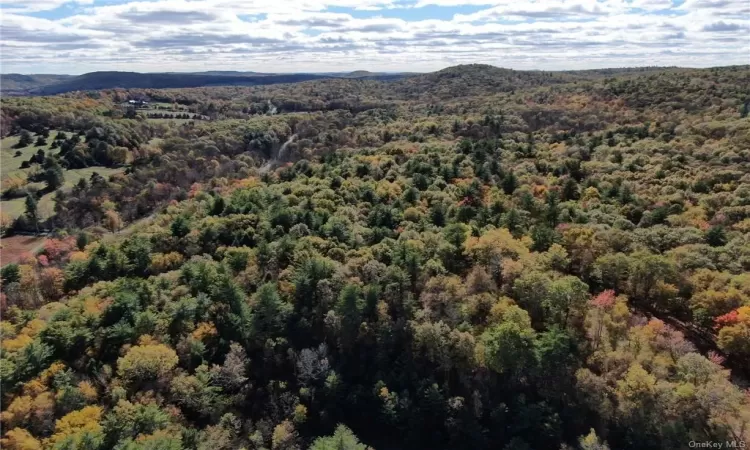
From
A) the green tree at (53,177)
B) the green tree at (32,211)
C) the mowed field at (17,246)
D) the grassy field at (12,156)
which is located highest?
the grassy field at (12,156)

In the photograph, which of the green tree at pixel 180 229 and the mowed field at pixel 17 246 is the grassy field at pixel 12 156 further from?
the green tree at pixel 180 229

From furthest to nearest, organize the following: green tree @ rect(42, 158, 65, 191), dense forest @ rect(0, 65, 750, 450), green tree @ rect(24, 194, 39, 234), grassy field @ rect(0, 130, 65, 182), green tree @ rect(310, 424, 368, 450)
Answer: grassy field @ rect(0, 130, 65, 182), green tree @ rect(42, 158, 65, 191), green tree @ rect(24, 194, 39, 234), dense forest @ rect(0, 65, 750, 450), green tree @ rect(310, 424, 368, 450)

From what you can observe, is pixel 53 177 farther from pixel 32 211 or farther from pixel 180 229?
pixel 180 229

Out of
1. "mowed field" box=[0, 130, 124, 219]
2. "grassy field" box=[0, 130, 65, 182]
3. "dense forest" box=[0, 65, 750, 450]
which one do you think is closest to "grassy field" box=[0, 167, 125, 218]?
"mowed field" box=[0, 130, 124, 219]

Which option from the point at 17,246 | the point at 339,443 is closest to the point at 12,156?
the point at 17,246

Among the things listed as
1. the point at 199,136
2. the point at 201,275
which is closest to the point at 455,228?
the point at 201,275

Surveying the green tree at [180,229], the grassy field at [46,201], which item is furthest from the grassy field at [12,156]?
the green tree at [180,229]

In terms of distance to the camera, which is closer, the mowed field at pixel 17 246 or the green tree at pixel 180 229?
the green tree at pixel 180 229

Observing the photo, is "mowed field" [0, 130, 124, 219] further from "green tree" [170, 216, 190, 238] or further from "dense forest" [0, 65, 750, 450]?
"green tree" [170, 216, 190, 238]

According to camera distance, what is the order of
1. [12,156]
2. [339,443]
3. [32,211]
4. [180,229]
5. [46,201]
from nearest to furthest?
1. [339,443]
2. [180,229]
3. [32,211]
4. [46,201]
5. [12,156]
